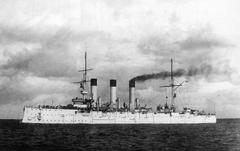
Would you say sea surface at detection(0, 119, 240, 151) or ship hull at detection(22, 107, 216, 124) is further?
ship hull at detection(22, 107, 216, 124)

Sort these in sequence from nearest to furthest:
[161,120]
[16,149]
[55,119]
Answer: [16,149] → [55,119] → [161,120]

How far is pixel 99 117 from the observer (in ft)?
191

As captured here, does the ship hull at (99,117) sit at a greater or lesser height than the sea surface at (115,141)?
greater

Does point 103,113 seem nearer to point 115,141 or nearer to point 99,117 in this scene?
point 99,117

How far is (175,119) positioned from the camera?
68.2 m

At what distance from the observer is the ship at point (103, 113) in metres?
53.2

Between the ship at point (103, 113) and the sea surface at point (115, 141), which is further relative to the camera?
the ship at point (103, 113)

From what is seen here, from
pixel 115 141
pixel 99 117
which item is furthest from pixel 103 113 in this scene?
pixel 115 141

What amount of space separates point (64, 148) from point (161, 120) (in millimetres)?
43798

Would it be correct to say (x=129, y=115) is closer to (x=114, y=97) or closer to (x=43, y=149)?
(x=114, y=97)

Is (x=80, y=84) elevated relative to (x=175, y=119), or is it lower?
elevated

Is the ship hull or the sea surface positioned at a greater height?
the ship hull

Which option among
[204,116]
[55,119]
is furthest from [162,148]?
[204,116]

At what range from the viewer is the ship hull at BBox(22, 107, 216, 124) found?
52969 mm
